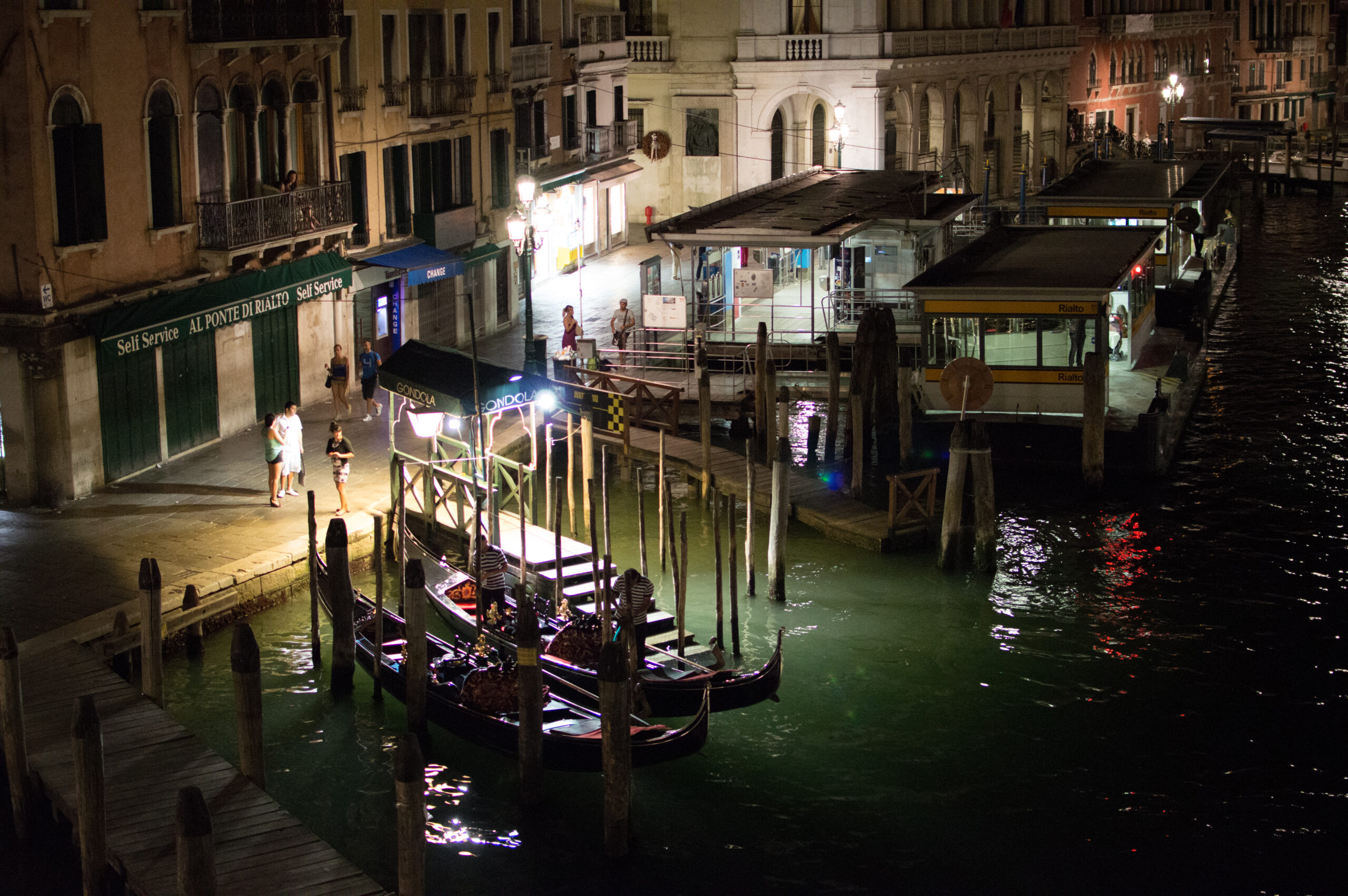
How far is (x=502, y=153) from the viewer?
38562 mm

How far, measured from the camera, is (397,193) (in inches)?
1313

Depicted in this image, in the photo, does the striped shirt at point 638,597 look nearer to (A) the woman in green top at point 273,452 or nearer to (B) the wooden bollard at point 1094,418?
(A) the woman in green top at point 273,452

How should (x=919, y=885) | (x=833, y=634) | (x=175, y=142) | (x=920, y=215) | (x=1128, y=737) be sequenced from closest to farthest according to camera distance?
(x=919, y=885) → (x=1128, y=737) → (x=833, y=634) → (x=175, y=142) → (x=920, y=215)

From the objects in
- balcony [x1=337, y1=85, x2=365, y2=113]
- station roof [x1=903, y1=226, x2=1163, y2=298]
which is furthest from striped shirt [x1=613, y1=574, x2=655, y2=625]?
balcony [x1=337, y1=85, x2=365, y2=113]

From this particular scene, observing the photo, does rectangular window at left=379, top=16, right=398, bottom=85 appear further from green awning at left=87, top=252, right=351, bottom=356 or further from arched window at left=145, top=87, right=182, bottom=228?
arched window at left=145, top=87, right=182, bottom=228

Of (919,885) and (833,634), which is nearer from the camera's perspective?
(919,885)

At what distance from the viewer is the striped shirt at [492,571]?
2005 cm

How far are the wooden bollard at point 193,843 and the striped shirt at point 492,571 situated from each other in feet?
26.1

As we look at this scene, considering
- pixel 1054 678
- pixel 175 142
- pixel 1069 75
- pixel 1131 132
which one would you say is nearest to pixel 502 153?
pixel 175 142

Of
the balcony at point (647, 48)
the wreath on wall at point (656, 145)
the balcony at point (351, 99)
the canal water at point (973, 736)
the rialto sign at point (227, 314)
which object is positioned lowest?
the canal water at point (973, 736)

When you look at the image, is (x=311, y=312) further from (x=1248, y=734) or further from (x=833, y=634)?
(x=1248, y=734)

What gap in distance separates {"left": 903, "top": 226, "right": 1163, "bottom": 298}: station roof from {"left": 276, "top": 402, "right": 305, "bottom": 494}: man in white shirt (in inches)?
445

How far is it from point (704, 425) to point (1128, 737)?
10629mm

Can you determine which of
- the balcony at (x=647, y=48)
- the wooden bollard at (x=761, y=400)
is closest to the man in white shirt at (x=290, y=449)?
the wooden bollard at (x=761, y=400)
